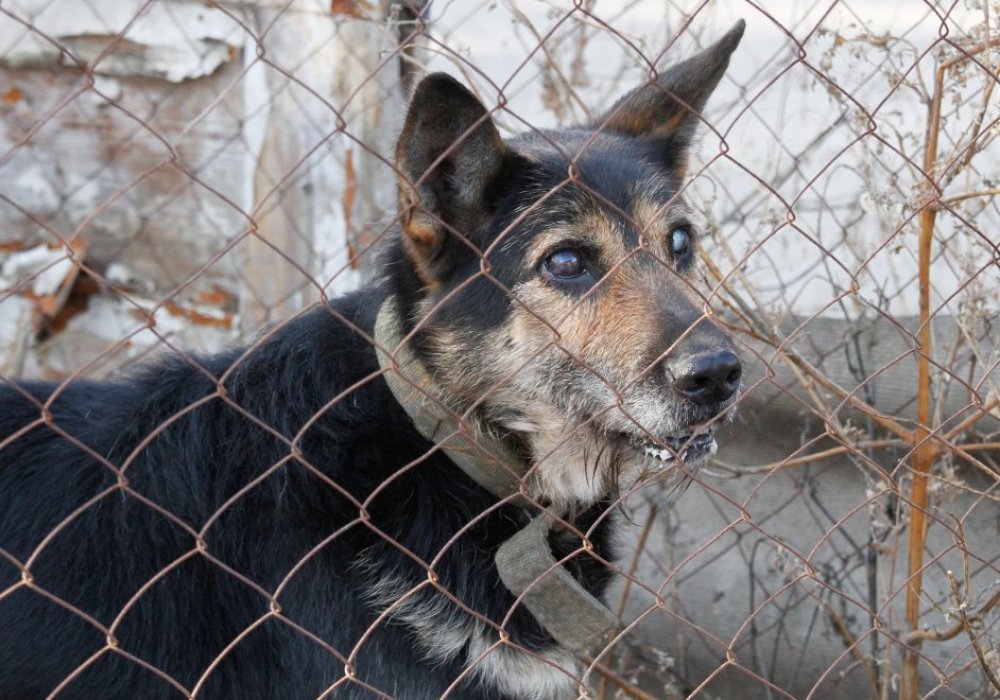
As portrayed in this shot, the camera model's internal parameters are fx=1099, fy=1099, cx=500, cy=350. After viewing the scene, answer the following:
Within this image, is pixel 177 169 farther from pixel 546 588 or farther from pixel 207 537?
pixel 546 588

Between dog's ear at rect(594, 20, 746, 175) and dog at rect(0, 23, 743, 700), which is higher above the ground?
dog's ear at rect(594, 20, 746, 175)

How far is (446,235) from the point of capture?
2.82m

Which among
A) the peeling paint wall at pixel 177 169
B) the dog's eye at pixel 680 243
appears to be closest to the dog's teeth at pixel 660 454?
the dog's eye at pixel 680 243

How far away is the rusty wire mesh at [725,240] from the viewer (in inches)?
138

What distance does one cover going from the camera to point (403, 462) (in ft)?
9.34

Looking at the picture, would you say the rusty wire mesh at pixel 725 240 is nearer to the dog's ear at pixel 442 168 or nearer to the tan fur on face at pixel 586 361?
the tan fur on face at pixel 586 361

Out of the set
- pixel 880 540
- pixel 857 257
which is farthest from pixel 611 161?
pixel 880 540

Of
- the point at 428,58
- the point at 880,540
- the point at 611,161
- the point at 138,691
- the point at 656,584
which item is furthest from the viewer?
the point at 428,58

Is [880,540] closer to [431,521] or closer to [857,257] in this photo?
[857,257]

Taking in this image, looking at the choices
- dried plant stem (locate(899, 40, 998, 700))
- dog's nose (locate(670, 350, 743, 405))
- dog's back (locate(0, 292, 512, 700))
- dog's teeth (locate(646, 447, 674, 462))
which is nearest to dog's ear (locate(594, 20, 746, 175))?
dried plant stem (locate(899, 40, 998, 700))

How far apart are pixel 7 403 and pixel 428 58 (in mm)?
2721

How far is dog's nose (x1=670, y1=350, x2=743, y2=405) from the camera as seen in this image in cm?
262

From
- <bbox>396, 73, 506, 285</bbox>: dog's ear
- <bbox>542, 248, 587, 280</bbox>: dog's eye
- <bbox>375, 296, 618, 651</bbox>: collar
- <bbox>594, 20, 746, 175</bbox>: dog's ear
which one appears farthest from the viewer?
<bbox>594, 20, 746, 175</bbox>: dog's ear

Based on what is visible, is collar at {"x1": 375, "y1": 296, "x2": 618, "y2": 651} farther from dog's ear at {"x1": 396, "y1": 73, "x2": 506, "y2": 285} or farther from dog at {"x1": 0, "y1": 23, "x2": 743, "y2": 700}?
dog's ear at {"x1": 396, "y1": 73, "x2": 506, "y2": 285}
